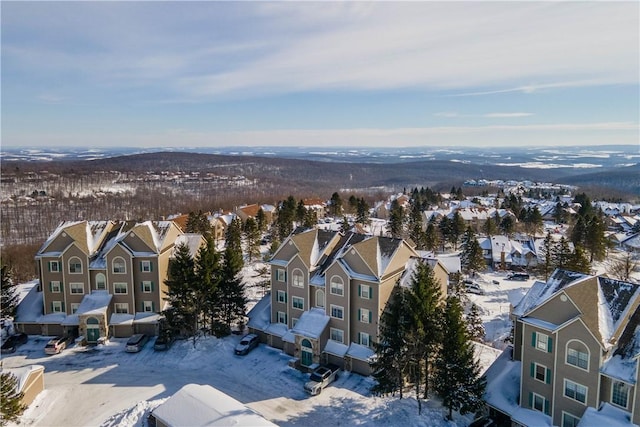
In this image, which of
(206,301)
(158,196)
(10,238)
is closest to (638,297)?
(206,301)

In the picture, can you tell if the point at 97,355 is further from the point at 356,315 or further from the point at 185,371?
the point at 356,315

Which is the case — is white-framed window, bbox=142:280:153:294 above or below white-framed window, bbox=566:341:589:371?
below

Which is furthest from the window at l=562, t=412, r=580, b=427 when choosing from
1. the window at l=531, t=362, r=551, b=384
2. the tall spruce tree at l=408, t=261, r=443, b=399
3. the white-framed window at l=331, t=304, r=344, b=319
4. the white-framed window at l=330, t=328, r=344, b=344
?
the white-framed window at l=331, t=304, r=344, b=319

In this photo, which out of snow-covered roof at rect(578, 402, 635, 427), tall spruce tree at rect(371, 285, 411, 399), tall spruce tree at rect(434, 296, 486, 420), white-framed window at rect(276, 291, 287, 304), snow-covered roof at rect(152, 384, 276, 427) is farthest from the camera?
white-framed window at rect(276, 291, 287, 304)

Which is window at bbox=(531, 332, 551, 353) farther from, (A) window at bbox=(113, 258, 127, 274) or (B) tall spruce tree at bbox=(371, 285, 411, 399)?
(A) window at bbox=(113, 258, 127, 274)

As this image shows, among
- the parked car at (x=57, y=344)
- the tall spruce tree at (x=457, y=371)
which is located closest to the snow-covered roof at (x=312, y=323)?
the tall spruce tree at (x=457, y=371)

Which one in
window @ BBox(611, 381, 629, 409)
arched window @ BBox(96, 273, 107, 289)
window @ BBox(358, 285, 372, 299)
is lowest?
window @ BBox(611, 381, 629, 409)
